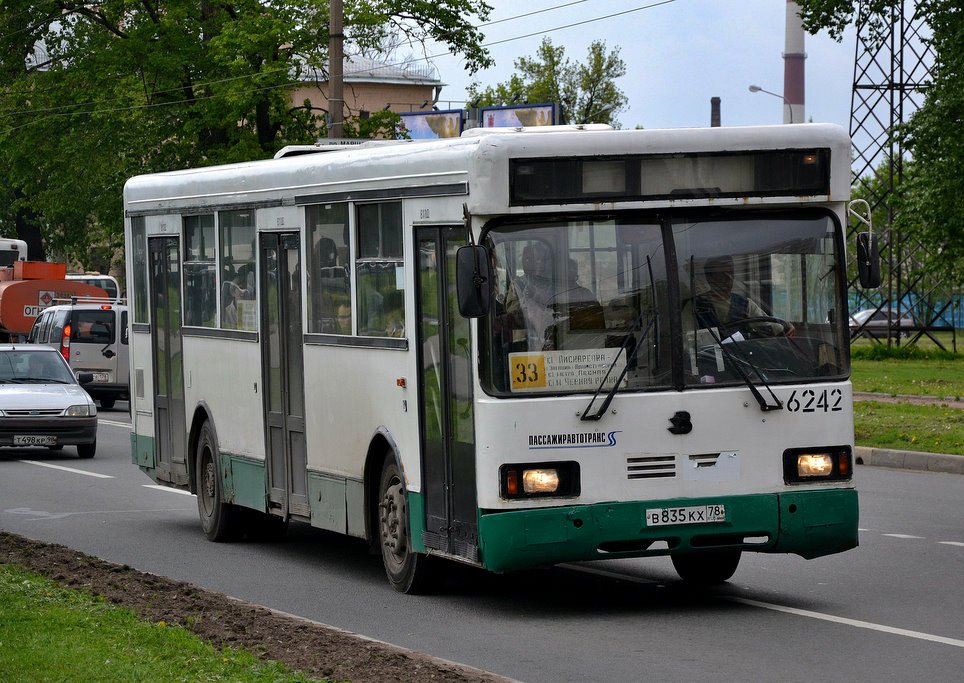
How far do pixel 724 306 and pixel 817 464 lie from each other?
3.40 ft

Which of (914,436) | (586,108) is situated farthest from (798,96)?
(914,436)

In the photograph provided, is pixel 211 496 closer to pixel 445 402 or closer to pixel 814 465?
pixel 445 402

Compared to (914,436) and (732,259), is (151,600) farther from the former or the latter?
(914,436)

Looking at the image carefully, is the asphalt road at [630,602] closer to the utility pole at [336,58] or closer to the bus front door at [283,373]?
the bus front door at [283,373]

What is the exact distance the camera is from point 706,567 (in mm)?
11164

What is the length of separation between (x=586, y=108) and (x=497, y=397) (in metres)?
56.9

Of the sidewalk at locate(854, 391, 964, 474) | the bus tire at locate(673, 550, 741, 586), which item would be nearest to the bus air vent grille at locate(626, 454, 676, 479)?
Result: the bus tire at locate(673, 550, 741, 586)

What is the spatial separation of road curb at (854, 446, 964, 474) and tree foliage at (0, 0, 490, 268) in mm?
19619

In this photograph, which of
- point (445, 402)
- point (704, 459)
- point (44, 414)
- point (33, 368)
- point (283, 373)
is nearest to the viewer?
point (704, 459)

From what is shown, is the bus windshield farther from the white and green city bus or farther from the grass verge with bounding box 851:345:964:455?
Result: the grass verge with bounding box 851:345:964:455

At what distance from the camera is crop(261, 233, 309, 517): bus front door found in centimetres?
1247

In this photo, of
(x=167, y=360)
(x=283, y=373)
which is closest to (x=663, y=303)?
(x=283, y=373)

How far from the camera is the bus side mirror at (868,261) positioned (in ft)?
33.6

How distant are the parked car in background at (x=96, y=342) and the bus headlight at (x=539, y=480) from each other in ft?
87.8
